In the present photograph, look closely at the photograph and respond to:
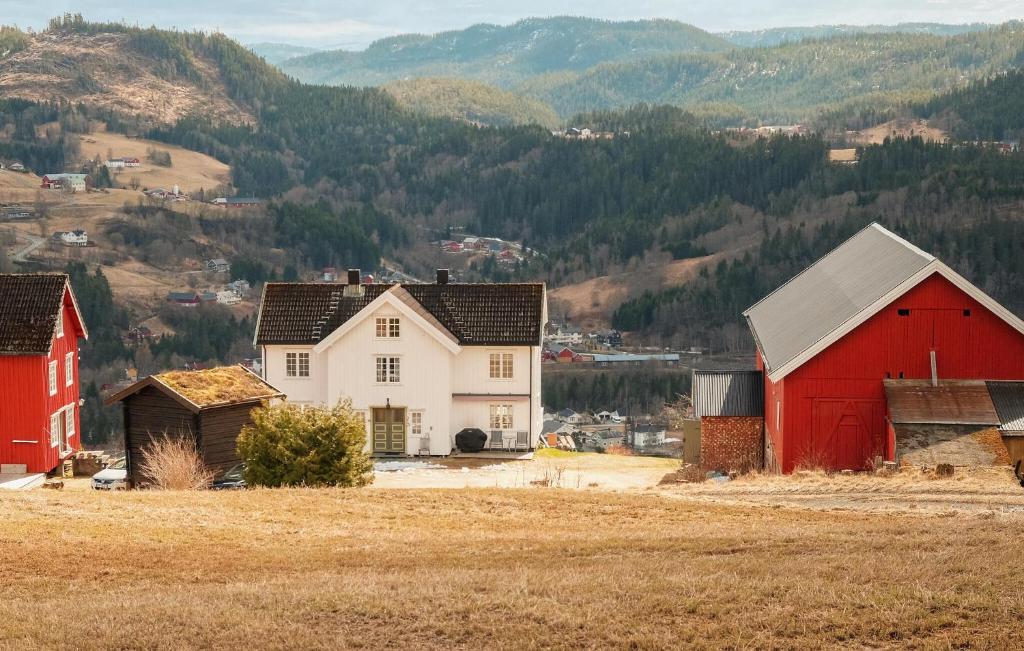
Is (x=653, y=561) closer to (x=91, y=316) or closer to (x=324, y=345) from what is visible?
(x=324, y=345)

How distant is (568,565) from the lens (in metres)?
18.0

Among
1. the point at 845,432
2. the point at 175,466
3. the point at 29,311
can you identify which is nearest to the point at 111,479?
the point at 175,466

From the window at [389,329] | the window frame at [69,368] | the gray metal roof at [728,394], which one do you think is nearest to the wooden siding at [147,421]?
the window frame at [69,368]

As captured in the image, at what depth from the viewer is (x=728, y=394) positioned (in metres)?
40.6

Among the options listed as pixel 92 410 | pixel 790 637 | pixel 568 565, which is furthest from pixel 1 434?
pixel 92 410

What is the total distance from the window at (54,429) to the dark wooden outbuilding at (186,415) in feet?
14.4

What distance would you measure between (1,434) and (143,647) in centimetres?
2725

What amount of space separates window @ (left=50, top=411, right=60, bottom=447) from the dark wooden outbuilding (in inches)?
173

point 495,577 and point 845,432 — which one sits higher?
point 845,432

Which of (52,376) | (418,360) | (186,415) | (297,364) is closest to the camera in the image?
(186,415)

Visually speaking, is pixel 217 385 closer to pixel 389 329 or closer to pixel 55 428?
pixel 55 428

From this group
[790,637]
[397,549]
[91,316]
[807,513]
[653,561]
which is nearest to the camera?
[790,637]

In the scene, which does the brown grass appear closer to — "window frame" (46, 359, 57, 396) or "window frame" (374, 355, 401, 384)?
"window frame" (46, 359, 57, 396)

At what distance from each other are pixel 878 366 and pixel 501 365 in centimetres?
1380
